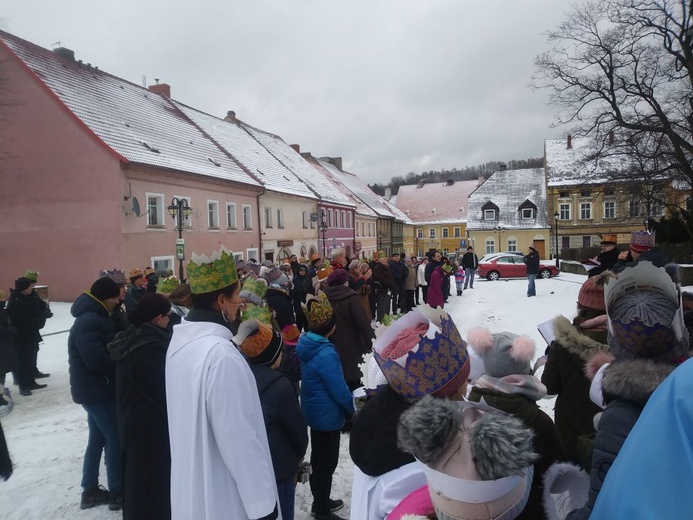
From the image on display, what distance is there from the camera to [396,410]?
207cm

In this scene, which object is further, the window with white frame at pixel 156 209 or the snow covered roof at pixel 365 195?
the snow covered roof at pixel 365 195

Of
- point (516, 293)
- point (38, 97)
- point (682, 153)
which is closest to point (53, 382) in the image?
point (516, 293)

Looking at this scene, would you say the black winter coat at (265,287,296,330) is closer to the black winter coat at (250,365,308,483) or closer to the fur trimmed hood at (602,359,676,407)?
the black winter coat at (250,365,308,483)

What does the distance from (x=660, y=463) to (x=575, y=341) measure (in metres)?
2.56

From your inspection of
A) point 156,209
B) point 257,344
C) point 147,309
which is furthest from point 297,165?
point 257,344

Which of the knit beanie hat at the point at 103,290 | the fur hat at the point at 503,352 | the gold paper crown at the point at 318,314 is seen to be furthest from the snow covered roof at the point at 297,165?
the fur hat at the point at 503,352

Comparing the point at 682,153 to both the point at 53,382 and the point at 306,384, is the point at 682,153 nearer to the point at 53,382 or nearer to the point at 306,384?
the point at 306,384

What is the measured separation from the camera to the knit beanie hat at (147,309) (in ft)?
11.3

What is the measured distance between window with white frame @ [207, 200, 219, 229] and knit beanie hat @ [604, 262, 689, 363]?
23.6 meters

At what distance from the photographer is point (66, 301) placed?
1981 cm

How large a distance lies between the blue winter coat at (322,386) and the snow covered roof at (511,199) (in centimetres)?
4945

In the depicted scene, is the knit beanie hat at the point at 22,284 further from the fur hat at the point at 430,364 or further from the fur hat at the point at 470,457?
the fur hat at the point at 470,457

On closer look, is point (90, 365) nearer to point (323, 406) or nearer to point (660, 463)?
point (323, 406)

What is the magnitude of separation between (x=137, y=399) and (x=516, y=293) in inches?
654
